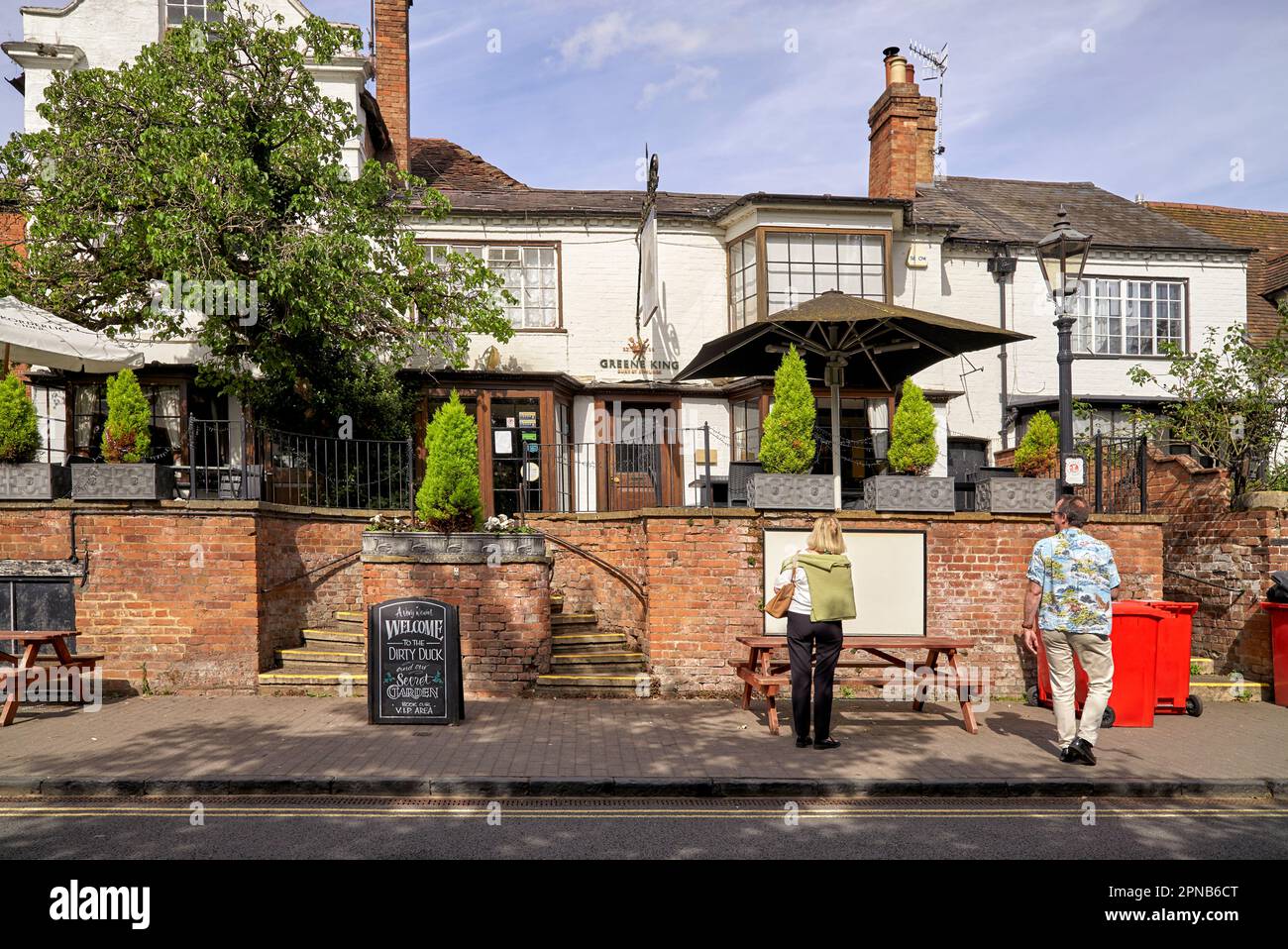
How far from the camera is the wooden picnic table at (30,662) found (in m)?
8.59

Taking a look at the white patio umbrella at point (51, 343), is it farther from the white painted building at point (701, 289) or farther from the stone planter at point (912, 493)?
the stone planter at point (912, 493)

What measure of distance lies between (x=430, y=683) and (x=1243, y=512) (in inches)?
381

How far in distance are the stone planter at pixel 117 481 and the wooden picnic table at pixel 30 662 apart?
1.51 metres

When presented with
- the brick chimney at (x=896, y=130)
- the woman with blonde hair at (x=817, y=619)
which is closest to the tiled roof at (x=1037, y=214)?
the brick chimney at (x=896, y=130)

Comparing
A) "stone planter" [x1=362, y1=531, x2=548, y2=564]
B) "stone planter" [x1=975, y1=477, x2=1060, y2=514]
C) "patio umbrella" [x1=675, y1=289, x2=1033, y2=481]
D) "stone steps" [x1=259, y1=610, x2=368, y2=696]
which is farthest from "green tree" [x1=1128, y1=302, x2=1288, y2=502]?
"stone steps" [x1=259, y1=610, x2=368, y2=696]

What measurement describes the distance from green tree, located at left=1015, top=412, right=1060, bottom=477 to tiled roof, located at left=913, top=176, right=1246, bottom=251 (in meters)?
7.28

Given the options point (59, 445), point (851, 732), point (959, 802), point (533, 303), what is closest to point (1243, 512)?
point (851, 732)

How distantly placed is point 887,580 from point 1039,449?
311 cm

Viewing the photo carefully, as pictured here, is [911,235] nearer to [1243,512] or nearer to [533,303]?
[533,303]

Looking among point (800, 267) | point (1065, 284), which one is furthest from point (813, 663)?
point (800, 267)

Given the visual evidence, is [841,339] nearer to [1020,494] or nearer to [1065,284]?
[1065,284]

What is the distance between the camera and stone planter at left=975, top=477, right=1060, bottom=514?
10492 mm

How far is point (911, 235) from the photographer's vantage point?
59.1ft

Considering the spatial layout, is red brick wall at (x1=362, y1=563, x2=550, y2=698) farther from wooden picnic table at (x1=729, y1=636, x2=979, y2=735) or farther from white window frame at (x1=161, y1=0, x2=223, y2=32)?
white window frame at (x1=161, y1=0, x2=223, y2=32)
